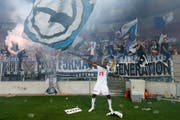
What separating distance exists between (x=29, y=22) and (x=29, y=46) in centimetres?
181

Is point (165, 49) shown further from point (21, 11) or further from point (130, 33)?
point (21, 11)

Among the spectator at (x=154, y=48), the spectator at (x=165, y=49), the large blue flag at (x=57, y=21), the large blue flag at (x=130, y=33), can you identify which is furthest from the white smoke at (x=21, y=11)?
the spectator at (x=165, y=49)

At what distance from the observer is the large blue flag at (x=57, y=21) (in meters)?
24.6

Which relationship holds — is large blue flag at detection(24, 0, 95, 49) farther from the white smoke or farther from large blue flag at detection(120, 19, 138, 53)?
large blue flag at detection(120, 19, 138, 53)

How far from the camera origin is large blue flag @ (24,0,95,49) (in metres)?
24.6

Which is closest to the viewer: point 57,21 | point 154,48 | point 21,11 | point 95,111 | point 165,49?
point 95,111

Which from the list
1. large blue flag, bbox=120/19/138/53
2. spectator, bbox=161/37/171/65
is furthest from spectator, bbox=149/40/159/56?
large blue flag, bbox=120/19/138/53

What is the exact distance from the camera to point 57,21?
24.9m

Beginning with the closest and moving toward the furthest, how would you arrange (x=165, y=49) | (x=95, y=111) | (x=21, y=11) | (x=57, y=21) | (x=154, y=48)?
1. (x=95, y=111)
2. (x=165, y=49)
3. (x=154, y=48)
4. (x=21, y=11)
5. (x=57, y=21)

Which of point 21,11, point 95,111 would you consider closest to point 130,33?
point 21,11

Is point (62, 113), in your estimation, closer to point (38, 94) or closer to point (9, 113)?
point (9, 113)

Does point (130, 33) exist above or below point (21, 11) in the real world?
below

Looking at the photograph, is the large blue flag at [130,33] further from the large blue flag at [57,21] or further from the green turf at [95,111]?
the green turf at [95,111]

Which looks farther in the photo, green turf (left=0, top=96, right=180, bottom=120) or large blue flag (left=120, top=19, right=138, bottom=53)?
large blue flag (left=120, top=19, right=138, bottom=53)
